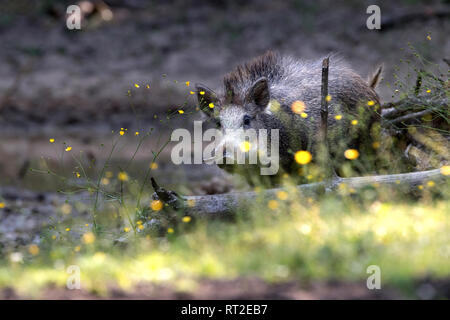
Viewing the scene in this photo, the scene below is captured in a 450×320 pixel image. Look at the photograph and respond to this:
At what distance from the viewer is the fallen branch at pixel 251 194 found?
16.1 feet

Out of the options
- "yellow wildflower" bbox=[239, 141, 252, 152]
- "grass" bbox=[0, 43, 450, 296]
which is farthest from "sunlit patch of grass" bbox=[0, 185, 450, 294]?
"yellow wildflower" bbox=[239, 141, 252, 152]

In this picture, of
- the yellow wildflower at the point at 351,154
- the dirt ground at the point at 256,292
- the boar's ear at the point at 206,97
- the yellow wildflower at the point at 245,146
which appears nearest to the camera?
the dirt ground at the point at 256,292

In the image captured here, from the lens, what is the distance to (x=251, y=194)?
4.95 meters

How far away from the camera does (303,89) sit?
6.75 m

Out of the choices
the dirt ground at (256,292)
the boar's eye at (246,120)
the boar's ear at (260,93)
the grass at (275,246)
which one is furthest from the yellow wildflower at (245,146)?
the dirt ground at (256,292)

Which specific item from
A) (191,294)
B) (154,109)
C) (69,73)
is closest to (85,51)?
(69,73)

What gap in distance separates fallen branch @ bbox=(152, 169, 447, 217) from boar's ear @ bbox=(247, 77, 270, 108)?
1.57 meters

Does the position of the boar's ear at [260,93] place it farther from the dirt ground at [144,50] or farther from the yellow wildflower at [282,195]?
the dirt ground at [144,50]

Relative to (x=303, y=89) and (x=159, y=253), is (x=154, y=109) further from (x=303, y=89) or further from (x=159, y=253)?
(x=159, y=253)

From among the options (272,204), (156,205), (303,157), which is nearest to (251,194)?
(272,204)

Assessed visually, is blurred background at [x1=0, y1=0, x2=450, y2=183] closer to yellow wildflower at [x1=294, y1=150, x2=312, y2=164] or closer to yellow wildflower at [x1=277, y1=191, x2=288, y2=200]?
yellow wildflower at [x1=294, y1=150, x2=312, y2=164]

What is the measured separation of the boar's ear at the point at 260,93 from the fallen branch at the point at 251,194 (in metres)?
1.57

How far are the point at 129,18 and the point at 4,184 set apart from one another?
33.6 ft

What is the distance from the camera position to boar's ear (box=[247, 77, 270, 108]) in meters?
6.17
